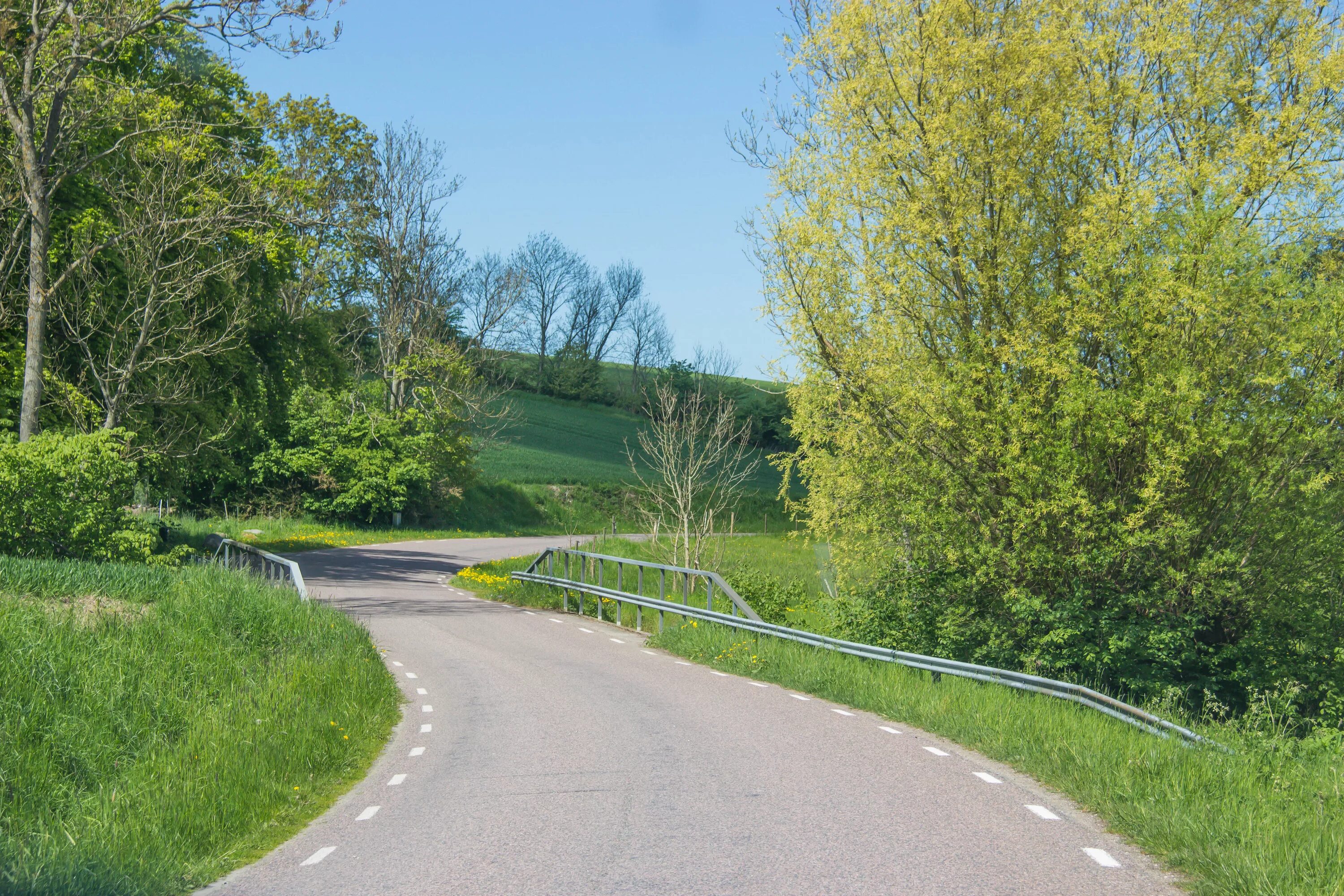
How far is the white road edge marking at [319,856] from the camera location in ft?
22.1

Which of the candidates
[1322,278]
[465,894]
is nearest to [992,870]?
[465,894]

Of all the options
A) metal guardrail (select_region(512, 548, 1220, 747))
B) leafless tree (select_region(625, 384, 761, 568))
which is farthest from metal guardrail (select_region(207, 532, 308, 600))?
leafless tree (select_region(625, 384, 761, 568))

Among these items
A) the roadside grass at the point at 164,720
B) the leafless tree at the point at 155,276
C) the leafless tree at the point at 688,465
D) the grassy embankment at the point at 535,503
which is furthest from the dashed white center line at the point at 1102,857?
the grassy embankment at the point at 535,503

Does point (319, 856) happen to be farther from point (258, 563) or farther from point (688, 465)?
point (688, 465)

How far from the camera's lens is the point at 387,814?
7.82m

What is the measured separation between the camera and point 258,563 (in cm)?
2267

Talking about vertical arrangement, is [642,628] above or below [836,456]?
below

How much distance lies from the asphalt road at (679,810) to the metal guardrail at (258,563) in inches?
219

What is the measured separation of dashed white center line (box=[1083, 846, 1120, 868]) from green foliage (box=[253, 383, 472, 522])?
41.8m

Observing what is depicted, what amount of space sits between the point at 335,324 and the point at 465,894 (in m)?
46.4

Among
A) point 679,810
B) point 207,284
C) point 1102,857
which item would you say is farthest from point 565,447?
point 1102,857

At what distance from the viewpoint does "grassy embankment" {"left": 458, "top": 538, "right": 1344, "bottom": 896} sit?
606 cm

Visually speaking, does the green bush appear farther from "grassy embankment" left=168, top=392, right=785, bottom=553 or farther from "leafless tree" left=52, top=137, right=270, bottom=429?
"grassy embankment" left=168, top=392, right=785, bottom=553

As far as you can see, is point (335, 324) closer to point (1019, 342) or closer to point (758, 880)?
point (1019, 342)
